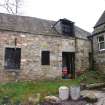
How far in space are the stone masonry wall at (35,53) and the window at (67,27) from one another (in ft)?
2.84

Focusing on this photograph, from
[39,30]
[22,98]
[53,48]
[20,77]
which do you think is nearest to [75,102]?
[22,98]

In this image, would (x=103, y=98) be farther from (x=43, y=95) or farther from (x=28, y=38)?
(x=28, y=38)

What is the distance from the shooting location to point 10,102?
1135cm

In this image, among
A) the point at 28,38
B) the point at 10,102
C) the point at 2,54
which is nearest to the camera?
the point at 10,102

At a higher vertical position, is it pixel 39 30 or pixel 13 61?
pixel 39 30

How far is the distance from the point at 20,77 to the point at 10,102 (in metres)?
5.73

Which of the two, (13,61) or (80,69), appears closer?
(13,61)

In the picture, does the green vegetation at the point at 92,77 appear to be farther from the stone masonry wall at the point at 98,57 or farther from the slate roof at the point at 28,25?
the slate roof at the point at 28,25

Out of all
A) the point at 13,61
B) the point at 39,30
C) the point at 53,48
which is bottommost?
the point at 13,61

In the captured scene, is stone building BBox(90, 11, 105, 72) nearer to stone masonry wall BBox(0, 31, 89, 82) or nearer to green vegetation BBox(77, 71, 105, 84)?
green vegetation BBox(77, 71, 105, 84)

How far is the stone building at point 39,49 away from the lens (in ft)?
55.4

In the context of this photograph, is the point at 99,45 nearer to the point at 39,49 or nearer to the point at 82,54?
the point at 82,54

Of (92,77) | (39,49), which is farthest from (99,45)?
(39,49)

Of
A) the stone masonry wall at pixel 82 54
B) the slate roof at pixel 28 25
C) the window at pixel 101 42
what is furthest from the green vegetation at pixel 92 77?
the slate roof at pixel 28 25
